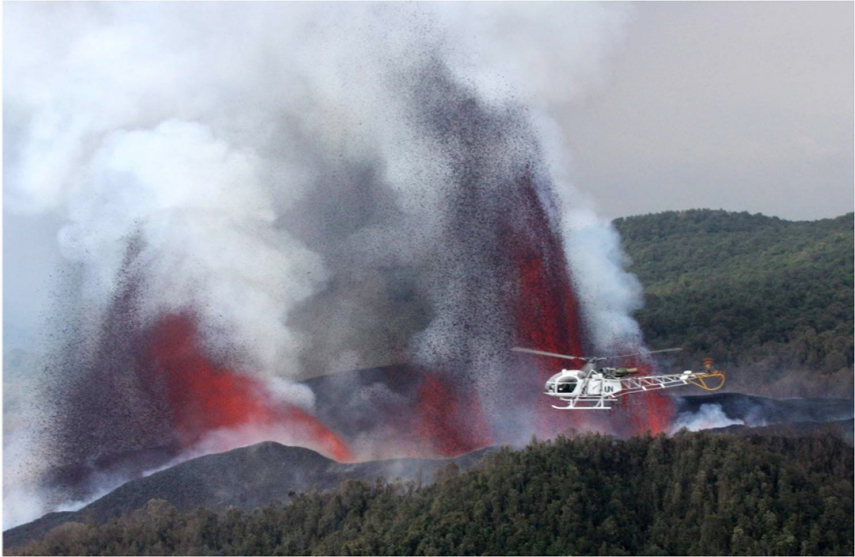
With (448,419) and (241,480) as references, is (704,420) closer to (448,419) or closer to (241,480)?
(448,419)

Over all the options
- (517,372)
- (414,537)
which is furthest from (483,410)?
(414,537)

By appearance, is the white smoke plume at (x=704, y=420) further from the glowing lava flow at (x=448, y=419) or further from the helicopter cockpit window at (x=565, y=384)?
the helicopter cockpit window at (x=565, y=384)

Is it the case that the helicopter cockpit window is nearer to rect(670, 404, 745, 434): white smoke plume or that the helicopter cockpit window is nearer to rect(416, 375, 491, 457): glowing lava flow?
rect(670, 404, 745, 434): white smoke plume

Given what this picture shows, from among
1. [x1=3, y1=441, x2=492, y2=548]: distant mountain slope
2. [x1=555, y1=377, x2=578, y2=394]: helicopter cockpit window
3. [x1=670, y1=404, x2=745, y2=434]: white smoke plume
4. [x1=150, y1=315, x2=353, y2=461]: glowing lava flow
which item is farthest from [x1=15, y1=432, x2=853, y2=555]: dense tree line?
[x1=150, y1=315, x2=353, y2=461]: glowing lava flow

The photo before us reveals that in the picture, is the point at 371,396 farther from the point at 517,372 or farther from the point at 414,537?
the point at 414,537

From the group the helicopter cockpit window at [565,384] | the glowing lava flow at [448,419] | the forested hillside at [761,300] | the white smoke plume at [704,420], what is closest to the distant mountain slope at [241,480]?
the glowing lava flow at [448,419]

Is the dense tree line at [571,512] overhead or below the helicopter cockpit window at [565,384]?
below
